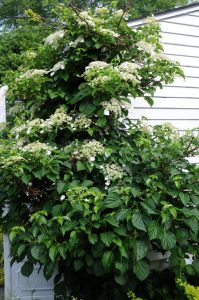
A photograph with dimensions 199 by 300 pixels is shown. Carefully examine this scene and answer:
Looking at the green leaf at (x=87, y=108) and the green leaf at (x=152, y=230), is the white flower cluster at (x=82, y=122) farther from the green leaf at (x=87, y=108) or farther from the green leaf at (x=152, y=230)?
the green leaf at (x=152, y=230)

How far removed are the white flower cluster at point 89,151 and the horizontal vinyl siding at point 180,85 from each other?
1.46 meters

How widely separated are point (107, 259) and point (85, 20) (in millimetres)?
1781

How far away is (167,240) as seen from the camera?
8.45 feet

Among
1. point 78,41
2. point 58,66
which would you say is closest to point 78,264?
point 58,66

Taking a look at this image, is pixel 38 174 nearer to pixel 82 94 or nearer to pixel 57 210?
pixel 57 210

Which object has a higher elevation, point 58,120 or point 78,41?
point 78,41

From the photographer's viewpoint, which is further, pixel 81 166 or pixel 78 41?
pixel 78 41

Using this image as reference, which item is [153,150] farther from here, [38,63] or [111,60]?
[38,63]

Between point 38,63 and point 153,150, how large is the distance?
136 cm

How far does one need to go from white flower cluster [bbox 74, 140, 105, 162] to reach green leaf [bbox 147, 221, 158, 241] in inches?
24.6

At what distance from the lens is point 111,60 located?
339 cm

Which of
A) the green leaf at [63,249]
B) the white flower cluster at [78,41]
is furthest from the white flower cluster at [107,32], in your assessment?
the green leaf at [63,249]

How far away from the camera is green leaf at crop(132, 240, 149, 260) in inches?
102

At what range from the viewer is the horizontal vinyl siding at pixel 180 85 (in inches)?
173
